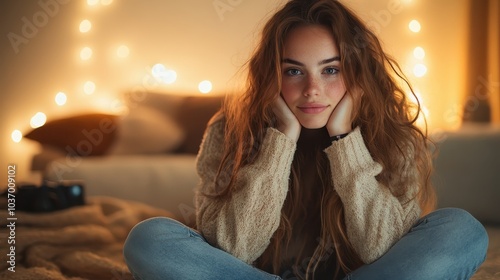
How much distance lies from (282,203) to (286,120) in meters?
0.18

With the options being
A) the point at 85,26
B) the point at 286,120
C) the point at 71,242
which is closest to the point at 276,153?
the point at 286,120

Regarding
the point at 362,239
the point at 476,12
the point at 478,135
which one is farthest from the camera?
the point at 476,12

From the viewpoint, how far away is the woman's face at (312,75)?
3.46 feet

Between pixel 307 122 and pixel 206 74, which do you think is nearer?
pixel 307 122

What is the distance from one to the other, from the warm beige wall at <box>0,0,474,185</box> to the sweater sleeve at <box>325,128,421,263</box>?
1664mm

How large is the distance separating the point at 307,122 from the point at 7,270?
75 centimetres

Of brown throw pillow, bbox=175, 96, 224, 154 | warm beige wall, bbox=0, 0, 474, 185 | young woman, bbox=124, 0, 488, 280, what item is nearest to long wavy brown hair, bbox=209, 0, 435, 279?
young woman, bbox=124, 0, 488, 280

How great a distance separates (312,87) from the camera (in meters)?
1.04

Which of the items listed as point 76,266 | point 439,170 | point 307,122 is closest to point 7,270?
point 76,266

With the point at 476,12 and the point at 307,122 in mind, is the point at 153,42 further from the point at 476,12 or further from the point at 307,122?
the point at 307,122

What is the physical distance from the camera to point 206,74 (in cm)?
288

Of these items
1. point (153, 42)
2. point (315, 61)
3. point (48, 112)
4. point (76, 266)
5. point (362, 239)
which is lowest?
point (76, 266)

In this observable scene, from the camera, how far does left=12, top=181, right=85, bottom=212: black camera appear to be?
152cm

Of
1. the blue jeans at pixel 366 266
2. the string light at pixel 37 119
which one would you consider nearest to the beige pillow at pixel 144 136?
the string light at pixel 37 119
